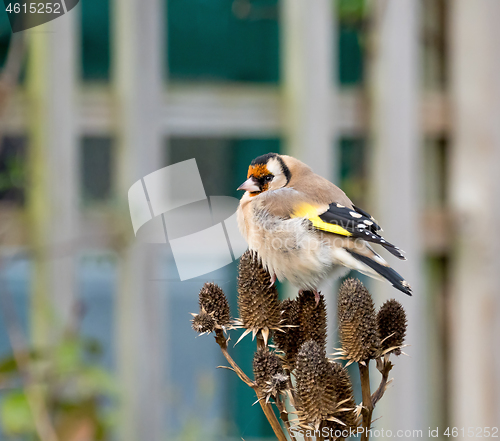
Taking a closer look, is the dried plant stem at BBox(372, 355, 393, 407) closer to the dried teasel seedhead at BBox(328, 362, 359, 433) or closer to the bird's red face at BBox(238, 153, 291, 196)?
the dried teasel seedhead at BBox(328, 362, 359, 433)

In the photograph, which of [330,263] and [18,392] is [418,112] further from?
[18,392]

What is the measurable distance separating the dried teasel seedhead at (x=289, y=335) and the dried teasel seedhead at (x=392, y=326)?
71mm

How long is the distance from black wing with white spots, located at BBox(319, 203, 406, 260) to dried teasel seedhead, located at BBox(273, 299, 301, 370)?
3.4 inches

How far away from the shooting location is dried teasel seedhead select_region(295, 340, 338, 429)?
1.43 ft

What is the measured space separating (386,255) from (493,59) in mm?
797

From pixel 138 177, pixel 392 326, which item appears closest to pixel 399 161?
pixel 138 177

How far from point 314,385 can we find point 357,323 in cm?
6

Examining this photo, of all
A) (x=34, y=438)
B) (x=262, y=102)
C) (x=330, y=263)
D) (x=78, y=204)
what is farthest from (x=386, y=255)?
(x=34, y=438)

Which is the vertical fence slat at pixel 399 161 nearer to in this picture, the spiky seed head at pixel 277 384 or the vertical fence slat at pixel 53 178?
the vertical fence slat at pixel 53 178

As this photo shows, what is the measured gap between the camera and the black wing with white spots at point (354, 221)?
1.68 ft

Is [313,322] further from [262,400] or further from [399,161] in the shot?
[399,161]

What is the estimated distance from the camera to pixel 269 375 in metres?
0.44

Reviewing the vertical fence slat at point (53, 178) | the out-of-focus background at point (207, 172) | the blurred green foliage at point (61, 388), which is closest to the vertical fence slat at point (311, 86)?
the out-of-focus background at point (207, 172)

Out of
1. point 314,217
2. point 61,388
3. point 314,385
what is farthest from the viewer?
point 61,388
